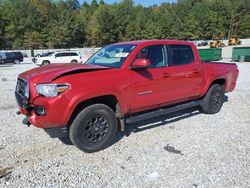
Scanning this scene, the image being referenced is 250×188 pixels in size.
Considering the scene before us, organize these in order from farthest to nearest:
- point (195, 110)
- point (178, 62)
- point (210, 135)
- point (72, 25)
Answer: point (72, 25), point (195, 110), point (178, 62), point (210, 135)

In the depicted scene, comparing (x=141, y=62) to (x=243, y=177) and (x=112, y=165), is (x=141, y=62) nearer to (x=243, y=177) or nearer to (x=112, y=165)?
(x=112, y=165)

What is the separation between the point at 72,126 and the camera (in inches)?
159

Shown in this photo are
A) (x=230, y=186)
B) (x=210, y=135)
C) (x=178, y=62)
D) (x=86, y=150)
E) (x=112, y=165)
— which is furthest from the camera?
(x=178, y=62)

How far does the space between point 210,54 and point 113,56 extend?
72.9 ft

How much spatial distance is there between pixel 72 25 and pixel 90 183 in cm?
7851

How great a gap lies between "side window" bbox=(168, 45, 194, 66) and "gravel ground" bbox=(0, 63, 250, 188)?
4.51ft

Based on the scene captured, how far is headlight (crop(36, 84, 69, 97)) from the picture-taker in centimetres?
377

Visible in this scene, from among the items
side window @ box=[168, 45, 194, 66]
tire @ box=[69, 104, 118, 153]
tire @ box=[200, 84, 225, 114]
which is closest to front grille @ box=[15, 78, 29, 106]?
tire @ box=[69, 104, 118, 153]

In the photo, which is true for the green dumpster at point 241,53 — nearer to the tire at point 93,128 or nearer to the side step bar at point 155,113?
the side step bar at point 155,113

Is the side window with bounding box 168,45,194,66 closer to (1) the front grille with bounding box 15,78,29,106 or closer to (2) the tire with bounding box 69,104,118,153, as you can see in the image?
(2) the tire with bounding box 69,104,118,153

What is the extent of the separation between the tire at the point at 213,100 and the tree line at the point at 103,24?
72336 mm

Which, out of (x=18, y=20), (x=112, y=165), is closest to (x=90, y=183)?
(x=112, y=165)

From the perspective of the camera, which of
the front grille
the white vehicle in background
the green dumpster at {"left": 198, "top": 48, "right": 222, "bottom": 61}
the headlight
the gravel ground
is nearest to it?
the gravel ground

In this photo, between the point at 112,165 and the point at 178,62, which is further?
the point at 178,62
